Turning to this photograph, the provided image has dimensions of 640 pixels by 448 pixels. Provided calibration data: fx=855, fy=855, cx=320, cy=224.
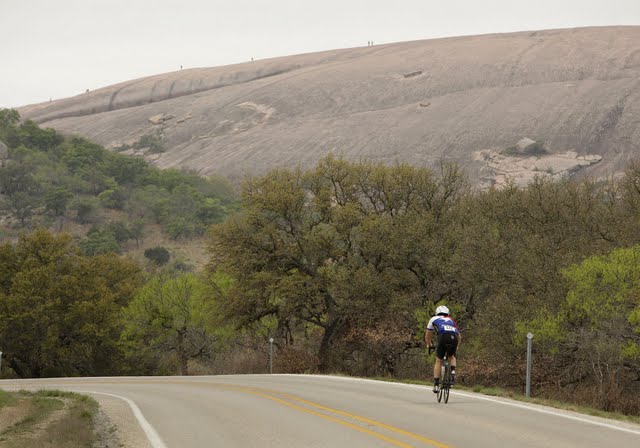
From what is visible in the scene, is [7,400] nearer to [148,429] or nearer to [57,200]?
[148,429]

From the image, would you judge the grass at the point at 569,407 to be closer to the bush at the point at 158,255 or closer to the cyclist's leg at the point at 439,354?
the cyclist's leg at the point at 439,354

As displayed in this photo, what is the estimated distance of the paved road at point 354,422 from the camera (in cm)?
1018

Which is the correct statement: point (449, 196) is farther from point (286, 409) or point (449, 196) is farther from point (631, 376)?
point (286, 409)

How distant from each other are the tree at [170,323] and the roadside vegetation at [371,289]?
0.09 metres

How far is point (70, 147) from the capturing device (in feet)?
421

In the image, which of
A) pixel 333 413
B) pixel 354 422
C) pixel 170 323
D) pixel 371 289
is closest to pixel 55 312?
pixel 170 323

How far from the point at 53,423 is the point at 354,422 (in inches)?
Answer: 204

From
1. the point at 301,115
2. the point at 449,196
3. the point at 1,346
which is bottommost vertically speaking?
the point at 1,346

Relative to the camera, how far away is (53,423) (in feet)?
45.5

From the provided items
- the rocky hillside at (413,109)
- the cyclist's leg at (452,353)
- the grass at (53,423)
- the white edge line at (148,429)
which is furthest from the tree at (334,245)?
the rocky hillside at (413,109)

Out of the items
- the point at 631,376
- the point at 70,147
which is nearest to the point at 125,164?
the point at 70,147

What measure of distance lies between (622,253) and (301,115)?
118333 mm

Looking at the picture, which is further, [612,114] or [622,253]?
[612,114]

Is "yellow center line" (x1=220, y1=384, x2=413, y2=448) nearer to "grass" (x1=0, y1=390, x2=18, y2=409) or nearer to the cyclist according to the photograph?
the cyclist
